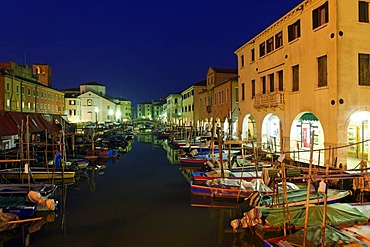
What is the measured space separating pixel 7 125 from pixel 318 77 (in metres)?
22.1

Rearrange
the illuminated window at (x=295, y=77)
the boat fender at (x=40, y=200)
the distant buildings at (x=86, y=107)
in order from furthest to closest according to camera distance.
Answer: the distant buildings at (x=86, y=107) → the illuminated window at (x=295, y=77) → the boat fender at (x=40, y=200)

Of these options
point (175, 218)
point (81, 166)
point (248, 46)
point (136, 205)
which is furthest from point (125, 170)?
point (248, 46)

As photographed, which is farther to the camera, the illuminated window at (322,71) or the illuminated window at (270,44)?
the illuminated window at (270,44)

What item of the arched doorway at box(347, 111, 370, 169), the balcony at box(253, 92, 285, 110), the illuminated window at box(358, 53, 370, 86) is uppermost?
the illuminated window at box(358, 53, 370, 86)

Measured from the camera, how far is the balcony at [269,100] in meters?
20.4

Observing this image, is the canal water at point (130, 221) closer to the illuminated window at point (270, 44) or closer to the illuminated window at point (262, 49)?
the illuminated window at point (270, 44)

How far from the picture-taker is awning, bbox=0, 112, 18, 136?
72.9ft

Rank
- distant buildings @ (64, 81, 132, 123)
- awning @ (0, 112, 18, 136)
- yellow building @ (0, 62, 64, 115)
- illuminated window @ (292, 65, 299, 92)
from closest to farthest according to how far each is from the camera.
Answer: illuminated window @ (292, 65, 299, 92) → awning @ (0, 112, 18, 136) → yellow building @ (0, 62, 64, 115) → distant buildings @ (64, 81, 132, 123)

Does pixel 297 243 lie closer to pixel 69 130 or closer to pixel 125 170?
pixel 125 170

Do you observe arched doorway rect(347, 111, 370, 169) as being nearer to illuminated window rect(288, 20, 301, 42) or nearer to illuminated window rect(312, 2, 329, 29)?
illuminated window rect(312, 2, 329, 29)

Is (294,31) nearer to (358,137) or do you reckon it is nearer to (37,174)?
(358,137)

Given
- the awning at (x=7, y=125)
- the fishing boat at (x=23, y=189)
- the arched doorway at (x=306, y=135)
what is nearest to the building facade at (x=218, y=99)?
the arched doorway at (x=306, y=135)

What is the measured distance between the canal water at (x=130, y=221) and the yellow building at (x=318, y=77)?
15.4 ft

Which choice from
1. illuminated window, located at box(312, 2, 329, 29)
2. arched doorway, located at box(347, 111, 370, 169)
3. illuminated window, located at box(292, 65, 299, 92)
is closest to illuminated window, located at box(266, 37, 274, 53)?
illuminated window, located at box(292, 65, 299, 92)
